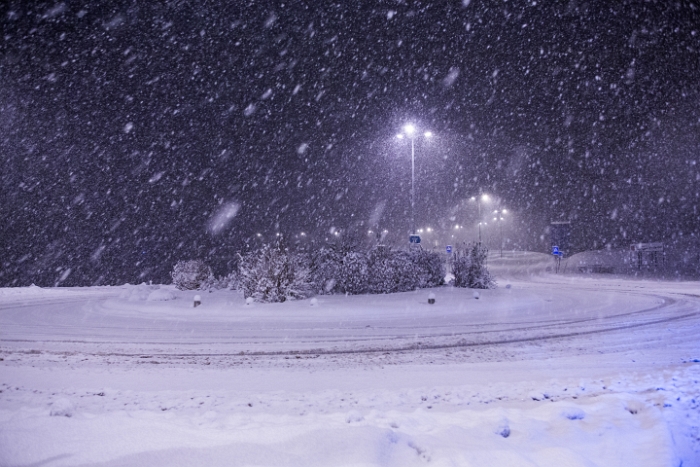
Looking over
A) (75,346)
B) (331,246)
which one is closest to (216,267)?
(331,246)

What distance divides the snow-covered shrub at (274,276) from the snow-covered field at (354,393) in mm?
3325

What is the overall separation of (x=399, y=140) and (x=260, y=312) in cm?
1726

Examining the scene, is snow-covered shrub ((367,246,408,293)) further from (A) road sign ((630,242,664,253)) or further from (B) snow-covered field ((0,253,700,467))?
(A) road sign ((630,242,664,253))

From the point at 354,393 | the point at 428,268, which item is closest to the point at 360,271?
the point at 428,268

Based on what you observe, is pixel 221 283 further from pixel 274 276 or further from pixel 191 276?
pixel 274 276

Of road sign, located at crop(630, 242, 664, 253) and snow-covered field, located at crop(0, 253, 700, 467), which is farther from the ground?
road sign, located at crop(630, 242, 664, 253)

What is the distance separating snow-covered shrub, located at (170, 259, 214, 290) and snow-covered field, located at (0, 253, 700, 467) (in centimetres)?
916

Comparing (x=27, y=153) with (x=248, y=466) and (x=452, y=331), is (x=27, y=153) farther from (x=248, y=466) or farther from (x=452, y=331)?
(x=248, y=466)

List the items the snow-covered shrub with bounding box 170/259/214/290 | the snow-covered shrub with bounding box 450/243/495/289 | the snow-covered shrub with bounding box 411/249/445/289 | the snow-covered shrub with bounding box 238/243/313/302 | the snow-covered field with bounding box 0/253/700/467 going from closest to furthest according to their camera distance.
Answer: the snow-covered field with bounding box 0/253/700/467 → the snow-covered shrub with bounding box 238/243/313/302 → the snow-covered shrub with bounding box 411/249/445/289 → the snow-covered shrub with bounding box 450/243/495/289 → the snow-covered shrub with bounding box 170/259/214/290

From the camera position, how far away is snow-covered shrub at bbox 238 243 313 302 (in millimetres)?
16344

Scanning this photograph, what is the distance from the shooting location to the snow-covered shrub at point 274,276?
16.3 metres

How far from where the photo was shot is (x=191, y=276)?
22.1 metres

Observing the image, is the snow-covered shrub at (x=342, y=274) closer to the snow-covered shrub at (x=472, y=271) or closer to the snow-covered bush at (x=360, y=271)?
the snow-covered bush at (x=360, y=271)

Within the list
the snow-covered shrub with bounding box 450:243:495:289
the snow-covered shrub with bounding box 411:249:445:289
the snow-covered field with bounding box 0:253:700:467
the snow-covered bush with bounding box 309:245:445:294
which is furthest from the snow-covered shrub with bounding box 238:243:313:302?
the snow-covered shrub with bounding box 450:243:495:289
